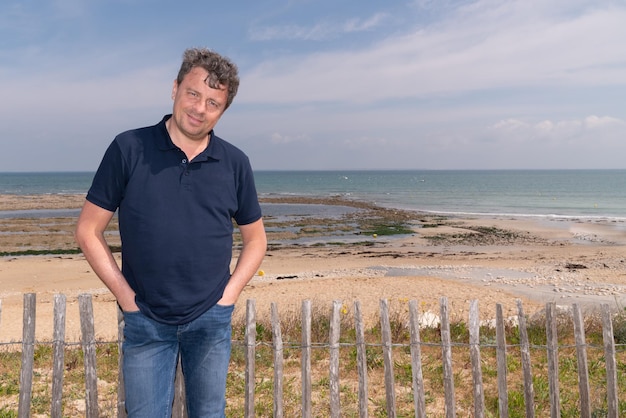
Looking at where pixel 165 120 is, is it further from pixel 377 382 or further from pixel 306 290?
pixel 306 290

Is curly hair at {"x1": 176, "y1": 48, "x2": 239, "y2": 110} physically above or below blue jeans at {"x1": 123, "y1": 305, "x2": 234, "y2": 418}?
above

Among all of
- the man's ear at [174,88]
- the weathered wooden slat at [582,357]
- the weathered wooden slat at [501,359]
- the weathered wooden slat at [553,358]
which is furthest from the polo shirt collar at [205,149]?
the weathered wooden slat at [582,357]

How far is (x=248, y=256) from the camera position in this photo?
290 centimetres

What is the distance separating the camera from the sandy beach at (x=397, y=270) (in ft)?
40.6

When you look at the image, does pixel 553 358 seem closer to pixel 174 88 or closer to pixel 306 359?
pixel 306 359

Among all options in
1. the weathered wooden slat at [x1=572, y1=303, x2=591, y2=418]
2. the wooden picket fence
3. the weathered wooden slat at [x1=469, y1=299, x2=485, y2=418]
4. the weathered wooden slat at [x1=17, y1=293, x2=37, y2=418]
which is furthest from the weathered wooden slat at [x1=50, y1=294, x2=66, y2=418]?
the weathered wooden slat at [x1=572, y1=303, x2=591, y2=418]

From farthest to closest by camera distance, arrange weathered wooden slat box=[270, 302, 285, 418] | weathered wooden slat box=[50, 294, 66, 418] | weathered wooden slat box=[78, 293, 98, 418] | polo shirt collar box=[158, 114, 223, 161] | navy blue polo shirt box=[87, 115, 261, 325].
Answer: weathered wooden slat box=[270, 302, 285, 418] → weathered wooden slat box=[50, 294, 66, 418] → weathered wooden slat box=[78, 293, 98, 418] → polo shirt collar box=[158, 114, 223, 161] → navy blue polo shirt box=[87, 115, 261, 325]

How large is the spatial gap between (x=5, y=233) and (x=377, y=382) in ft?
105

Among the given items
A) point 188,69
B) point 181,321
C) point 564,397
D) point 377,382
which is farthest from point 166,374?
point 564,397

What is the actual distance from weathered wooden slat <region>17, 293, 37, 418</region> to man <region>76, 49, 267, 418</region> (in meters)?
1.74

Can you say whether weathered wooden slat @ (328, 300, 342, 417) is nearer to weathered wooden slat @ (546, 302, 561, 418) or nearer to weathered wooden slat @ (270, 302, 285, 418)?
weathered wooden slat @ (270, 302, 285, 418)

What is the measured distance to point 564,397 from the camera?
5.47 m

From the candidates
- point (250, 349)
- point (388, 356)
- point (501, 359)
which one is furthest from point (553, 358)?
point (250, 349)

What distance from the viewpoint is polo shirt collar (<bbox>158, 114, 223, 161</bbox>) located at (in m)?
2.62
